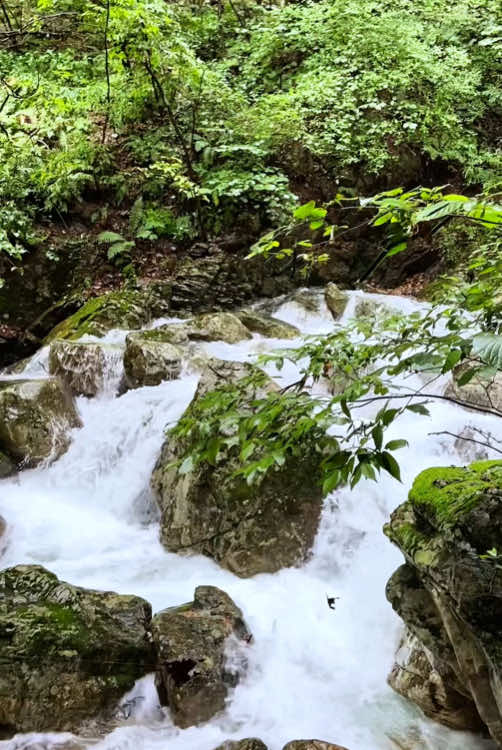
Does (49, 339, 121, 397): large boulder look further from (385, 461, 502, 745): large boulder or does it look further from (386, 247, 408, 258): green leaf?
(386, 247, 408, 258): green leaf

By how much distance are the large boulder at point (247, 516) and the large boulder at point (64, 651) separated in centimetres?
115

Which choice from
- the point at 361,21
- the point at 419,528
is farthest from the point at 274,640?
the point at 361,21

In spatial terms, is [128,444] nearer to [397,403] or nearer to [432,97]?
[397,403]

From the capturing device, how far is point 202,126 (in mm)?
10625

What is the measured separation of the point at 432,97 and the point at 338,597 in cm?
1059

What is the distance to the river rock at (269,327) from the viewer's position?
8672mm

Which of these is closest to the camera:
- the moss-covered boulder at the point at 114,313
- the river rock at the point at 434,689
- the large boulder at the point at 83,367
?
the river rock at the point at 434,689

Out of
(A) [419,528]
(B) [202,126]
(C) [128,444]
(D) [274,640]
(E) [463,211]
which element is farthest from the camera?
(B) [202,126]

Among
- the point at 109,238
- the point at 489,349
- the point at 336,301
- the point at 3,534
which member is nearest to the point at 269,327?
the point at 336,301

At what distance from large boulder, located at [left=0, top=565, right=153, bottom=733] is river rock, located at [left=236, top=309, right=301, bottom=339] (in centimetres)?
540

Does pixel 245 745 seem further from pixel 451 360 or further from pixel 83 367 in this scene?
pixel 83 367

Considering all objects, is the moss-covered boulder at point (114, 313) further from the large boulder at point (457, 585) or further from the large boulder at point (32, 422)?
the large boulder at point (457, 585)

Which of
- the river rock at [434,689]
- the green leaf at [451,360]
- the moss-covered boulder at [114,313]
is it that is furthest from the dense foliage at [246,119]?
the green leaf at [451,360]

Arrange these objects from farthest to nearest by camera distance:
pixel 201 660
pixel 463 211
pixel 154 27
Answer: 1. pixel 154 27
2. pixel 201 660
3. pixel 463 211
